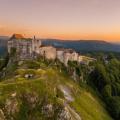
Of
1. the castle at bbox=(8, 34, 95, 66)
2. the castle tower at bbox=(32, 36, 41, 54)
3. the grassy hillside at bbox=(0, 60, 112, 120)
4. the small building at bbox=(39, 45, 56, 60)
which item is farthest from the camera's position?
the small building at bbox=(39, 45, 56, 60)

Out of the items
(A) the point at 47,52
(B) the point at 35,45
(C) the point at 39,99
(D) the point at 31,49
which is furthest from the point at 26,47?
(C) the point at 39,99

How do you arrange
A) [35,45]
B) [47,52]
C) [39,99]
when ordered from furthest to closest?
[47,52], [35,45], [39,99]

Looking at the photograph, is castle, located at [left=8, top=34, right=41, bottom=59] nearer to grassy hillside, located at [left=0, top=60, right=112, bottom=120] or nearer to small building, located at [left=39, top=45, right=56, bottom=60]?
small building, located at [left=39, top=45, right=56, bottom=60]

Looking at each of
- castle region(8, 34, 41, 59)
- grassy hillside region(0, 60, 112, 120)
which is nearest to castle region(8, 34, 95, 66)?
castle region(8, 34, 41, 59)

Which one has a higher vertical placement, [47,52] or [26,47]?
[26,47]

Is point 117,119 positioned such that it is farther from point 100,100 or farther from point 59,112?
point 59,112

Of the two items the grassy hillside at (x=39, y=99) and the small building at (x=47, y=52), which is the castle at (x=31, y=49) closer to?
the small building at (x=47, y=52)

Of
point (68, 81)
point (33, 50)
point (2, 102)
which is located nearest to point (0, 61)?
point (33, 50)

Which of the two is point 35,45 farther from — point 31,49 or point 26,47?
point 26,47
